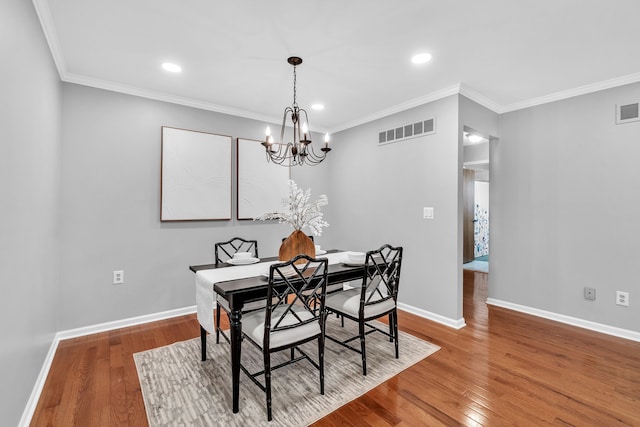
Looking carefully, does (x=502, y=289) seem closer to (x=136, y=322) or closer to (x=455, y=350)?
(x=455, y=350)

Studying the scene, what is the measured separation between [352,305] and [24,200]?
7.55ft

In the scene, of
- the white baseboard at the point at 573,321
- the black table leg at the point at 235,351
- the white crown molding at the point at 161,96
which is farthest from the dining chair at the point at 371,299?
the white crown molding at the point at 161,96

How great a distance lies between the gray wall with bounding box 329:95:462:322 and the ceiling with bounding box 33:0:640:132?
1.72ft

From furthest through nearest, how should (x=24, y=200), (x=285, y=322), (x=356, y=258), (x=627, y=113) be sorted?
1. (x=627, y=113)
2. (x=356, y=258)
3. (x=285, y=322)
4. (x=24, y=200)

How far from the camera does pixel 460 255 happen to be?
10.9 ft

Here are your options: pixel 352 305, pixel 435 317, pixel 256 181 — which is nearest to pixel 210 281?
pixel 352 305

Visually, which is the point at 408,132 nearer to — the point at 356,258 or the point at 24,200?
the point at 356,258

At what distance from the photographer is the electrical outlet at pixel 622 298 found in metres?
2.99

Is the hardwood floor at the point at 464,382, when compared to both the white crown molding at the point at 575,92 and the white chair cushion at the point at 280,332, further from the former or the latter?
the white crown molding at the point at 575,92

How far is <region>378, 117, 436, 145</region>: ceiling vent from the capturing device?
3.48 meters

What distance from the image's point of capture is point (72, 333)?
2.96 m

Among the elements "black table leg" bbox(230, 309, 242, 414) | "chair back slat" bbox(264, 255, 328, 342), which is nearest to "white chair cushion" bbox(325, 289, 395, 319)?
"chair back slat" bbox(264, 255, 328, 342)

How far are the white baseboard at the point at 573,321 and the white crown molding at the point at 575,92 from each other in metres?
2.43

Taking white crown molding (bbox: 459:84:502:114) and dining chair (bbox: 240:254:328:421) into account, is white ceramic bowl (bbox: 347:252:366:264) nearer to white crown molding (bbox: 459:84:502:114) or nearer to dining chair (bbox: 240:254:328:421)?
dining chair (bbox: 240:254:328:421)
